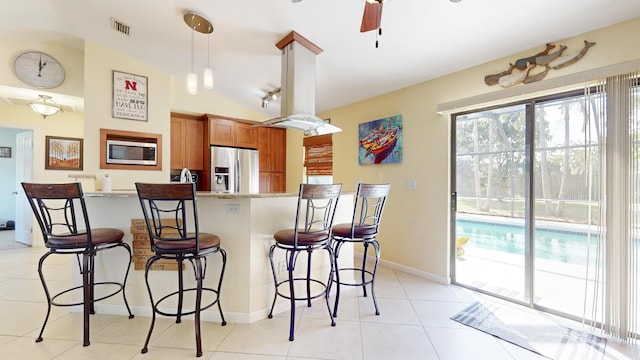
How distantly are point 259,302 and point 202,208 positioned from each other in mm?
963

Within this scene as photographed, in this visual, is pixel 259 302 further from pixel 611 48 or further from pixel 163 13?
pixel 611 48

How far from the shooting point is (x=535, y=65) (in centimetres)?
236

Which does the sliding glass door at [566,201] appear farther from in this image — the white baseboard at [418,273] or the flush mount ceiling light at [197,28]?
the flush mount ceiling light at [197,28]

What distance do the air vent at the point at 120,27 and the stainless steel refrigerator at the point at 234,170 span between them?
2008 millimetres

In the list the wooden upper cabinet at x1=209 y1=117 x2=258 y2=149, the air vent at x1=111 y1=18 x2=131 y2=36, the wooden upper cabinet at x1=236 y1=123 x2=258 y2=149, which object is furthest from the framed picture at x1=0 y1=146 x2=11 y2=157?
the wooden upper cabinet at x1=236 y1=123 x2=258 y2=149

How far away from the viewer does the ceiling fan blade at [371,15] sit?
162 centimetres

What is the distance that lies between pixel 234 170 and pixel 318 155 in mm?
1620

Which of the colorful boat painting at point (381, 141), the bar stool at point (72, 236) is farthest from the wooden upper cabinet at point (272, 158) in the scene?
the bar stool at point (72, 236)

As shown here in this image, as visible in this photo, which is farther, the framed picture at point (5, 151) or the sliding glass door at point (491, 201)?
the framed picture at point (5, 151)

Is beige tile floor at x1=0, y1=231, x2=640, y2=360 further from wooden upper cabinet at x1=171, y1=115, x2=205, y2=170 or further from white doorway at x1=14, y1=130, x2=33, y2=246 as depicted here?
white doorway at x1=14, y1=130, x2=33, y2=246

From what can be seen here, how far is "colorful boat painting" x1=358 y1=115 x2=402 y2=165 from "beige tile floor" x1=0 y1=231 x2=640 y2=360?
1855mm

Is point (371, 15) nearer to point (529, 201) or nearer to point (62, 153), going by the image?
point (529, 201)

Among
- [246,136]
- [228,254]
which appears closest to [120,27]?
[246,136]

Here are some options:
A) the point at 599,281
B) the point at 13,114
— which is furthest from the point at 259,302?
the point at 13,114
